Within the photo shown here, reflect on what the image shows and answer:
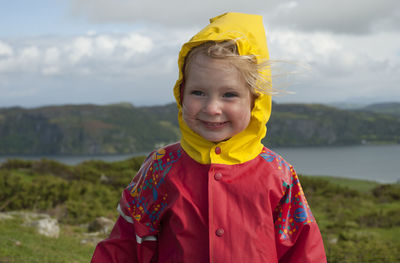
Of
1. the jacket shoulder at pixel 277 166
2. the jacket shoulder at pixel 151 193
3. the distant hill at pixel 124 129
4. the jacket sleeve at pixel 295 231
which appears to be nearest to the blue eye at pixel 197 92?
the jacket shoulder at pixel 151 193

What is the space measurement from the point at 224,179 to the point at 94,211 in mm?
10990

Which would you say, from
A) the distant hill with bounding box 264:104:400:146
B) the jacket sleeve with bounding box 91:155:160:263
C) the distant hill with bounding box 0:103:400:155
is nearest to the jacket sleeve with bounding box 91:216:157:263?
the jacket sleeve with bounding box 91:155:160:263

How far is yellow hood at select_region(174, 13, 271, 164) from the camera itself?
2.33 m

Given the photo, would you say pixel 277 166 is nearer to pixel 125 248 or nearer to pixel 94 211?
pixel 125 248

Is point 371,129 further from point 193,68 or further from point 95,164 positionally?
point 193,68

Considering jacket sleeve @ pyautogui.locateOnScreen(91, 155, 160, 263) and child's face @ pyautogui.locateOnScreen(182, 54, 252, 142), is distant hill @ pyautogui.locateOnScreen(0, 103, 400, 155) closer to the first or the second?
jacket sleeve @ pyautogui.locateOnScreen(91, 155, 160, 263)

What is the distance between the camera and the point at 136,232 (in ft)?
8.26

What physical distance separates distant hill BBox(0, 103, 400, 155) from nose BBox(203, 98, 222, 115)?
7481cm

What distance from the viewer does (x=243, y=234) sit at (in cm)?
231

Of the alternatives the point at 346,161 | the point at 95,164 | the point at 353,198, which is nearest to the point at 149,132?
the point at 346,161

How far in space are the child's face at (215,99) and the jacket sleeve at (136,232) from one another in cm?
52

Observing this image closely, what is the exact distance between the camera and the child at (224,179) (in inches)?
90.7

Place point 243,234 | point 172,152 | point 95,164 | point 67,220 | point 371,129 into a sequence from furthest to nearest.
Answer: point 371,129 → point 95,164 → point 67,220 → point 172,152 → point 243,234

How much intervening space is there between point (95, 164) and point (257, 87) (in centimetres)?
A: 2098
